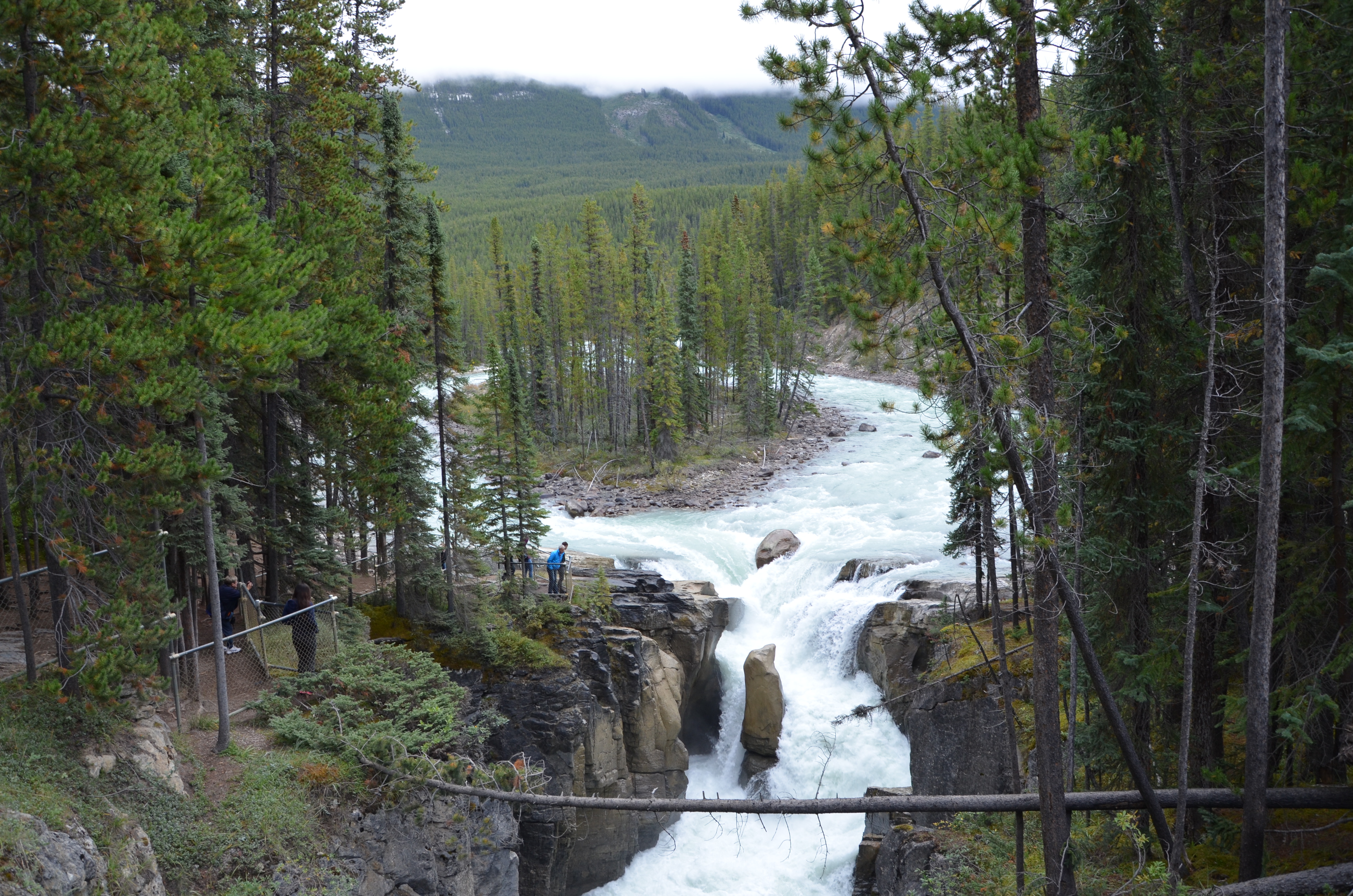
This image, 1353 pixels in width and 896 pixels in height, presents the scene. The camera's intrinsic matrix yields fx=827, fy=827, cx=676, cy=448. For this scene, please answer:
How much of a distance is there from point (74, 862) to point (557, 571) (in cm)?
1477

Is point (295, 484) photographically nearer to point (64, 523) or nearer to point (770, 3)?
point (64, 523)

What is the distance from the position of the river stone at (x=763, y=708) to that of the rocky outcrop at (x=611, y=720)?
5.40ft

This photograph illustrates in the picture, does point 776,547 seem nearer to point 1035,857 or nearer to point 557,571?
point 557,571

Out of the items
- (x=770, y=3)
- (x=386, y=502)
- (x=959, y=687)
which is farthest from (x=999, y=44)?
(x=386, y=502)

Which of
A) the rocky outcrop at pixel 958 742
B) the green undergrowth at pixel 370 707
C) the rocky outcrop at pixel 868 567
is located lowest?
the rocky outcrop at pixel 958 742

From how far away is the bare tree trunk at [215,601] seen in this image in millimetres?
12344

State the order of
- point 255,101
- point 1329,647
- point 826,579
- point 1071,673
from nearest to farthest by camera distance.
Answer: point 1329,647 < point 1071,673 < point 255,101 < point 826,579

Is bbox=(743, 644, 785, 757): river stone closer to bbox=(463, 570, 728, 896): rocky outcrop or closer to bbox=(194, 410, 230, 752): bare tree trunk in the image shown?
bbox=(463, 570, 728, 896): rocky outcrop

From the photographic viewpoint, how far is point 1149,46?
Result: 10.6 meters

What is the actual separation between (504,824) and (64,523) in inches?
366

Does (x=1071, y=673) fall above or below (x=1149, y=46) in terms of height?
below

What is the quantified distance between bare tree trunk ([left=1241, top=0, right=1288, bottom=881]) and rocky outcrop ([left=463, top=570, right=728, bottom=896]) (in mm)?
11537

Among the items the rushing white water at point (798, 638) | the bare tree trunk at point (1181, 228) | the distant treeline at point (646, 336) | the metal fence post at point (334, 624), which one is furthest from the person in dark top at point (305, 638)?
the distant treeline at point (646, 336)

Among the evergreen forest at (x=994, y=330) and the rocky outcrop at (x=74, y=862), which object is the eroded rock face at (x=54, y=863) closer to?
the rocky outcrop at (x=74, y=862)
